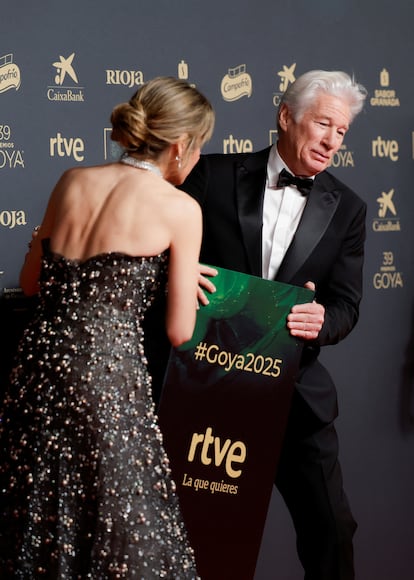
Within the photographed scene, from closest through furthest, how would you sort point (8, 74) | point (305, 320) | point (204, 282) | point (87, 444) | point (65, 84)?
1. point (87, 444)
2. point (204, 282)
3. point (305, 320)
4. point (8, 74)
5. point (65, 84)

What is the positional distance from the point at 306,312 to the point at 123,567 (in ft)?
3.24

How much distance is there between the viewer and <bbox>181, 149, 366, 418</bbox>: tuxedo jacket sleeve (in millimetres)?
3168

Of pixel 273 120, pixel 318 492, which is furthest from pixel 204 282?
pixel 273 120

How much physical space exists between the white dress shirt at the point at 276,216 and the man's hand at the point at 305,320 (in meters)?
0.16

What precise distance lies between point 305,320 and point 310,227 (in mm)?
315

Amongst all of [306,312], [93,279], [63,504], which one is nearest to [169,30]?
[306,312]

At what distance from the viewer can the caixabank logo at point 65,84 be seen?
11.5ft

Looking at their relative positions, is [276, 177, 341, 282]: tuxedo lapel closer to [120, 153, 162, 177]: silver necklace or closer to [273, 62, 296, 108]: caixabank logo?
[120, 153, 162, 177]: silver necklace

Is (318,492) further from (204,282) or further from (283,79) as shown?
(283,79)

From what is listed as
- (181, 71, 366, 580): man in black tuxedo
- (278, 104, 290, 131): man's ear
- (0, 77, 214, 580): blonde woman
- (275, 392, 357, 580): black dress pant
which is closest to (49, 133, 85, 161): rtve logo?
(181, 71, 366, 580): man in black tuxedo

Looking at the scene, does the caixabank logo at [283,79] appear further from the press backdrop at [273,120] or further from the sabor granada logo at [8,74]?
the sabor granada logo at [8,74]

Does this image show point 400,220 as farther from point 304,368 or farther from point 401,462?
point 304,368

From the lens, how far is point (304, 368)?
3246 mm

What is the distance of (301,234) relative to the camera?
10.4 ft
